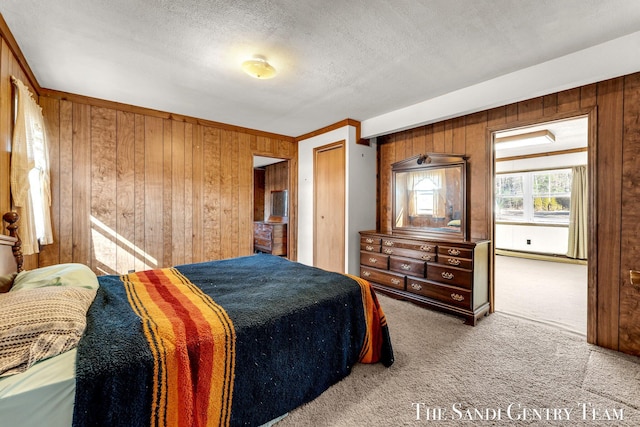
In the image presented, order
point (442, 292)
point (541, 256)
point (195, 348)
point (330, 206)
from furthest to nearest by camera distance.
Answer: point (541, 256), point (330, 206), point (442, 292), point (195, 348)

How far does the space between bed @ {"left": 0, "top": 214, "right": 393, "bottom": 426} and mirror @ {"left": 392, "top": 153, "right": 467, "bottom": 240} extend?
188 centimetres

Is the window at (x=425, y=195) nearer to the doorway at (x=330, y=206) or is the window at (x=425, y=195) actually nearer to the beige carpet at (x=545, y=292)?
the doorway at (x=330, y=206)

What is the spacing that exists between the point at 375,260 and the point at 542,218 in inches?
190

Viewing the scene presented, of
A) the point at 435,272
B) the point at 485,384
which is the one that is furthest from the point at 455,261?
the point at 485,384

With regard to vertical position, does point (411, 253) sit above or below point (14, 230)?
below

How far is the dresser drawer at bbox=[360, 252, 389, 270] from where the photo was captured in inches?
144

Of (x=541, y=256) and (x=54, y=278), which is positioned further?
(x=541, y=256)

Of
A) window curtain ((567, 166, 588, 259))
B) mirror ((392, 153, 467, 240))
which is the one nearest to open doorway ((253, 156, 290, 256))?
mirror ((392, 153, 467, 240))

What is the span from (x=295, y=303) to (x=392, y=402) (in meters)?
0.87

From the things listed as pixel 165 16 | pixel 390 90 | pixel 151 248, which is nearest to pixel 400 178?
pixel 390 90

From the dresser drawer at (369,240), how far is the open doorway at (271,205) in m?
2.27

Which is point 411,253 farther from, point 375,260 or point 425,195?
point 425,195

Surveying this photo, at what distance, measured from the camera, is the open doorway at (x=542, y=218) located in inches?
152

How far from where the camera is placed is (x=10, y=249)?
1.98 metres
